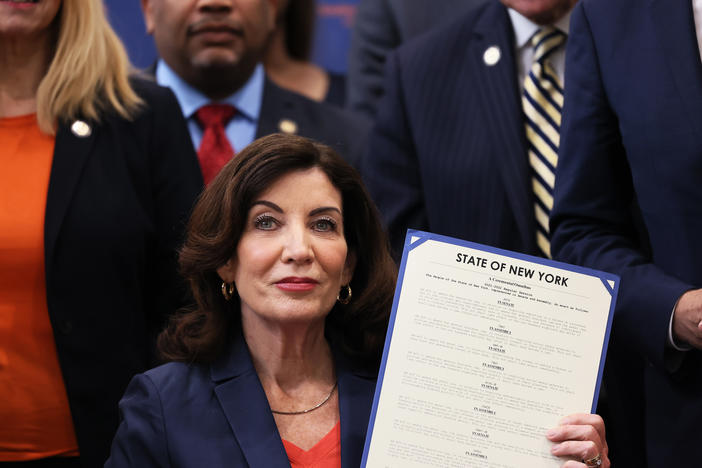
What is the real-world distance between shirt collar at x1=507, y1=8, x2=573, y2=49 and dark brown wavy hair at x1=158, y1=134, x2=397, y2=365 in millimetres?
828

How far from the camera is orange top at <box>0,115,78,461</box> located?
9.46 ft

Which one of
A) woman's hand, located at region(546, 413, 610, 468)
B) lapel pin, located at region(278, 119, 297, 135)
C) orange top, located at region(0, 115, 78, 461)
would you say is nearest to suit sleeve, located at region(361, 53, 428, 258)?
lapel pin, located at region(278, 119, 297, 135)

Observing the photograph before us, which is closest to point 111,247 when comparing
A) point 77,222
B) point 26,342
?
point 77,222

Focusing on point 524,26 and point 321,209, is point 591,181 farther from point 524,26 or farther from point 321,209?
point 524,26

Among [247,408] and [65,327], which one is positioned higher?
[65,327]

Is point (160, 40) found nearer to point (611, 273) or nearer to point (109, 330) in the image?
point (109, 330)

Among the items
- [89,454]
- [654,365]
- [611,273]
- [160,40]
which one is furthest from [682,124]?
[160,40]

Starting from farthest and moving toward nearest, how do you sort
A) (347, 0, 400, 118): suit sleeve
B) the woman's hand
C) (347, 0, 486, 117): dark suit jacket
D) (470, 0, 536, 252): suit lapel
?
(347, 0, 400, 118): suit sleeve, (347, 0, 486, 117): dark suit jacket, (470, 0, 536, 252): suit lapel, the woman's hand

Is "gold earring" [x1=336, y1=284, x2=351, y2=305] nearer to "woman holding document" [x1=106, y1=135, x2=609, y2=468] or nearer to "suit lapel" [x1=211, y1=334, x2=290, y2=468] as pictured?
"woman holding document" [x1=106, y1=135, x2=609, y2=468]

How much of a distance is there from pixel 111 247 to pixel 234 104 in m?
1.00

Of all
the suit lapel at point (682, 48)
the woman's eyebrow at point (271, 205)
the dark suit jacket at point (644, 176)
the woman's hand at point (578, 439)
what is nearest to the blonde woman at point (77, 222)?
the woman's eyebrow at point (271, 205)

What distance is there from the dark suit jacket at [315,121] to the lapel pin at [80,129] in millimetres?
793

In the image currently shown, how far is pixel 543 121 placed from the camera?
3.12 m

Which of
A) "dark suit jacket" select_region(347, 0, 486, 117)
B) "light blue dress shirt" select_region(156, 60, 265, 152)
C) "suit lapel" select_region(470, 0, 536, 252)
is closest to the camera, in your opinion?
"suit lapel" select_region(470, 0, 536, 252)
